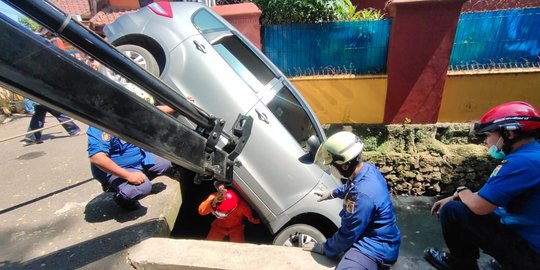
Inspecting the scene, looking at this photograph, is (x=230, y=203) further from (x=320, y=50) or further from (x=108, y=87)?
(x=320, y=50)

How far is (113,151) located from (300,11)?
4516mm

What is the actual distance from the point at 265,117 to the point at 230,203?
0.95 m

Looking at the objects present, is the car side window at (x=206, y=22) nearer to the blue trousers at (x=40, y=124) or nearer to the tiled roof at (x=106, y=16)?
the blue trousers at (x=40, y=124)

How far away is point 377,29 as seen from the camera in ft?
19.7

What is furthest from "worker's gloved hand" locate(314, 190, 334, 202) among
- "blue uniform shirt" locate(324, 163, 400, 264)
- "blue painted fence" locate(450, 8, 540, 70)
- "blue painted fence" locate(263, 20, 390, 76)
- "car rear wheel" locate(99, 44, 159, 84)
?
"blue painted fence" locate(450, 8, 540, 70)

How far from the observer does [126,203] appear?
3045 millimetres

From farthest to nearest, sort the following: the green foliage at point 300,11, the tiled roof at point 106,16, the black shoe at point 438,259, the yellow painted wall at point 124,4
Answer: the yellow painted wall at point 124,4 → the tiled roof at point 106,16 → the green foliage at point 300,11 → the black shoe at point 438,259

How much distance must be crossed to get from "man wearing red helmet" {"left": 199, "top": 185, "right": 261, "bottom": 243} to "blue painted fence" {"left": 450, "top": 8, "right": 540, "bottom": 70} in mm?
4766

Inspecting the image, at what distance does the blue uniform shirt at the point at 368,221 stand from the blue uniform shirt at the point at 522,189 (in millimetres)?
652

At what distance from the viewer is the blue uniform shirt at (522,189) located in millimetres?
2010

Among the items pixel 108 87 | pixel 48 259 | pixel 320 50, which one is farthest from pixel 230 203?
pixel 320 50

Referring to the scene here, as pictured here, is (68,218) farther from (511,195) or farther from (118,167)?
(511,195)

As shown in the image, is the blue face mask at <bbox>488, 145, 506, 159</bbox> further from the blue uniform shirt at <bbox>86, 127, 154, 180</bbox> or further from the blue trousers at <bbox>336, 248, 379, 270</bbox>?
the blue uniform shirt at <bbox>86, 127, 154, 180</bbox>

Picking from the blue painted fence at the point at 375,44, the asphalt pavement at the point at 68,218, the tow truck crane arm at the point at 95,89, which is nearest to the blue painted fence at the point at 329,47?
the blue painted fence at the point at 375,44
